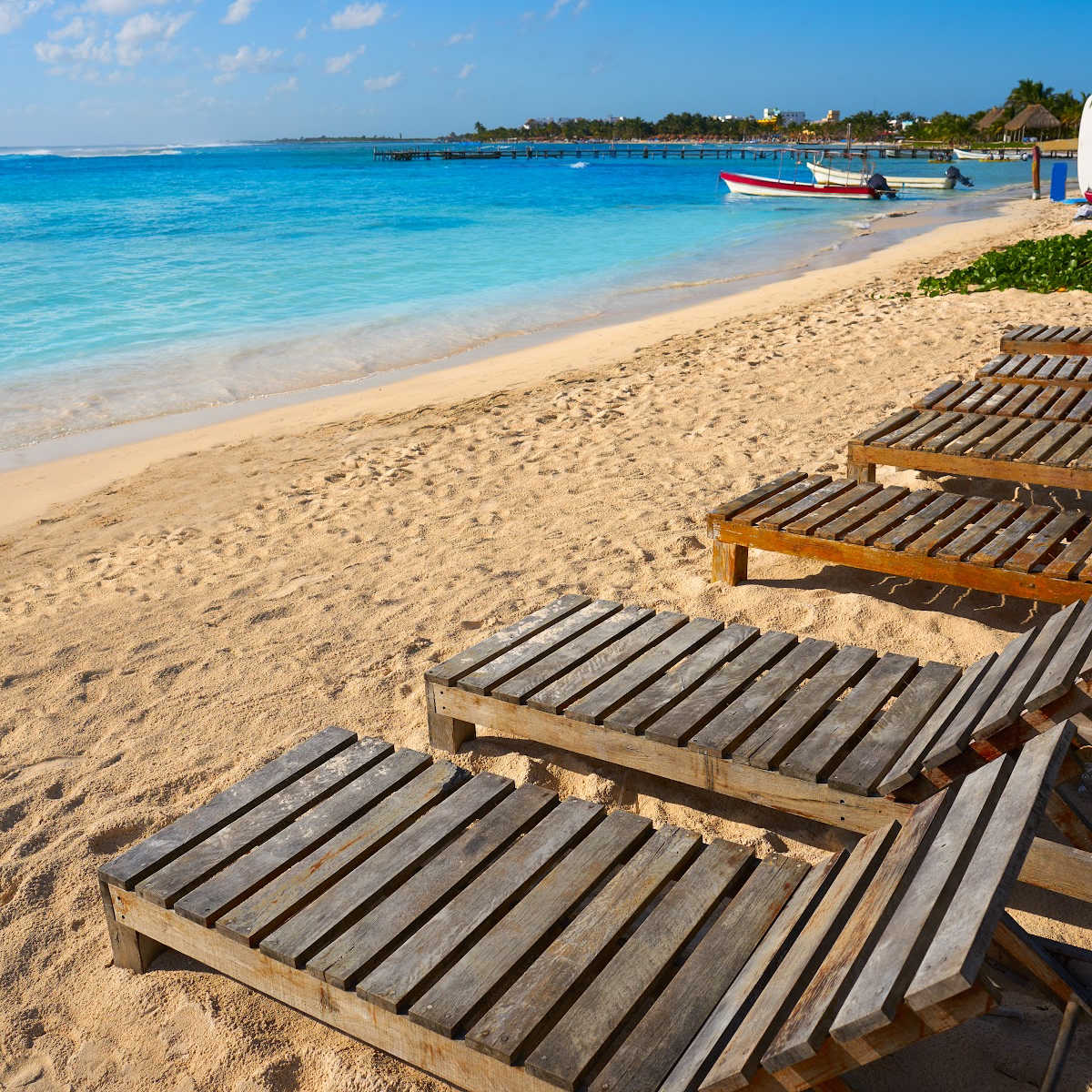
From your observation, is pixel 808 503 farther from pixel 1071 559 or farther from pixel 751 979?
pixel 751 979

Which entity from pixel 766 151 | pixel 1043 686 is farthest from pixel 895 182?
pixel 766 151

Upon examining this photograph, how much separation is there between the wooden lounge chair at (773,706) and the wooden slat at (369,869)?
1.60 feet

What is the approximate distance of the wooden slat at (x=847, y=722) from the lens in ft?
9.30

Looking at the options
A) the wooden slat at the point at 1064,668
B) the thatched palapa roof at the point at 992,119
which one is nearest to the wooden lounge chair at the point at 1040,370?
the wooden slat at the point at 1064,668

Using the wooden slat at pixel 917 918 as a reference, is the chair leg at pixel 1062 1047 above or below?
below

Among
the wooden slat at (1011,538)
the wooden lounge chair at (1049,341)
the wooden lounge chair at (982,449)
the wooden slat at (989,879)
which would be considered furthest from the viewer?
the wooden lounge chair at (1049,341)

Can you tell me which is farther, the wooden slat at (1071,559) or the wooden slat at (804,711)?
the wooden slat at (1071,559)

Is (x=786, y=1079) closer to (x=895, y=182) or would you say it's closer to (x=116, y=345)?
(x=116, y=345)

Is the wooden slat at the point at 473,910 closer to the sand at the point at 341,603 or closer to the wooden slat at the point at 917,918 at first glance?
the sand at the point at 341,603

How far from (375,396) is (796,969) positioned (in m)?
8.69

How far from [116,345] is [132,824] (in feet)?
37.8

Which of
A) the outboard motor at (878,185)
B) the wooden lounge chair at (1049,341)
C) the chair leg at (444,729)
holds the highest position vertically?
the outboard motor at (878,185)

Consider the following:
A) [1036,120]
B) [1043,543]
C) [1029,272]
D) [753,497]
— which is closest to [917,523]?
[1043,543]

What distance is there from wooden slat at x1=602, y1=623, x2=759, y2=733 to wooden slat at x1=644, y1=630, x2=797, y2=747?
0.02 meters
